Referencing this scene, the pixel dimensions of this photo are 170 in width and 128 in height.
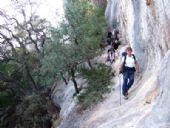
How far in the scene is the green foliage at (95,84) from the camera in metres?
21.0

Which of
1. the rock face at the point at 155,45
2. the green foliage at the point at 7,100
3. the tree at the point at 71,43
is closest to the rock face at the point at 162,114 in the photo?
the rock face at the point at 155,45

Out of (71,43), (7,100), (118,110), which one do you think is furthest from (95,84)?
(7,100)

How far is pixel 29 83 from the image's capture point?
31453 millimetres

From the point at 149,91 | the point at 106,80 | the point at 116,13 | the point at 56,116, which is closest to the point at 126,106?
the point at 149,91

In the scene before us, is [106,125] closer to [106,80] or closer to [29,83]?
[106,80]

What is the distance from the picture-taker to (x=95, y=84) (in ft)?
71.6

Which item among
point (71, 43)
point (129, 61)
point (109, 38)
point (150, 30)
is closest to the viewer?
point (129, 61)

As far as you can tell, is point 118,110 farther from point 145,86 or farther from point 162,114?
point 162,114

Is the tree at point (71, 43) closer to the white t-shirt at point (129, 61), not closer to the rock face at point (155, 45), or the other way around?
the rock face at point (155, 45)

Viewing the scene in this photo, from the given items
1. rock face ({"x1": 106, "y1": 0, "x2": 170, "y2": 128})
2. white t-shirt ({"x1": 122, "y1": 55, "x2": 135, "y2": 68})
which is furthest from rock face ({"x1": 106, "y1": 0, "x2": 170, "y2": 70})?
white t-shirt ({"x1": 122, "y1": 55, "x2": 135, "y2": 68})

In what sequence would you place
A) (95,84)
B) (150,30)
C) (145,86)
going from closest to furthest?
1. (145,86)
2. (150,30)
3. (95,84)

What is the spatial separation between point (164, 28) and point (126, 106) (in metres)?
3.24

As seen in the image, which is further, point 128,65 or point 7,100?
point 7,100

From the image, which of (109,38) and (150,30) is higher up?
(150,30)
